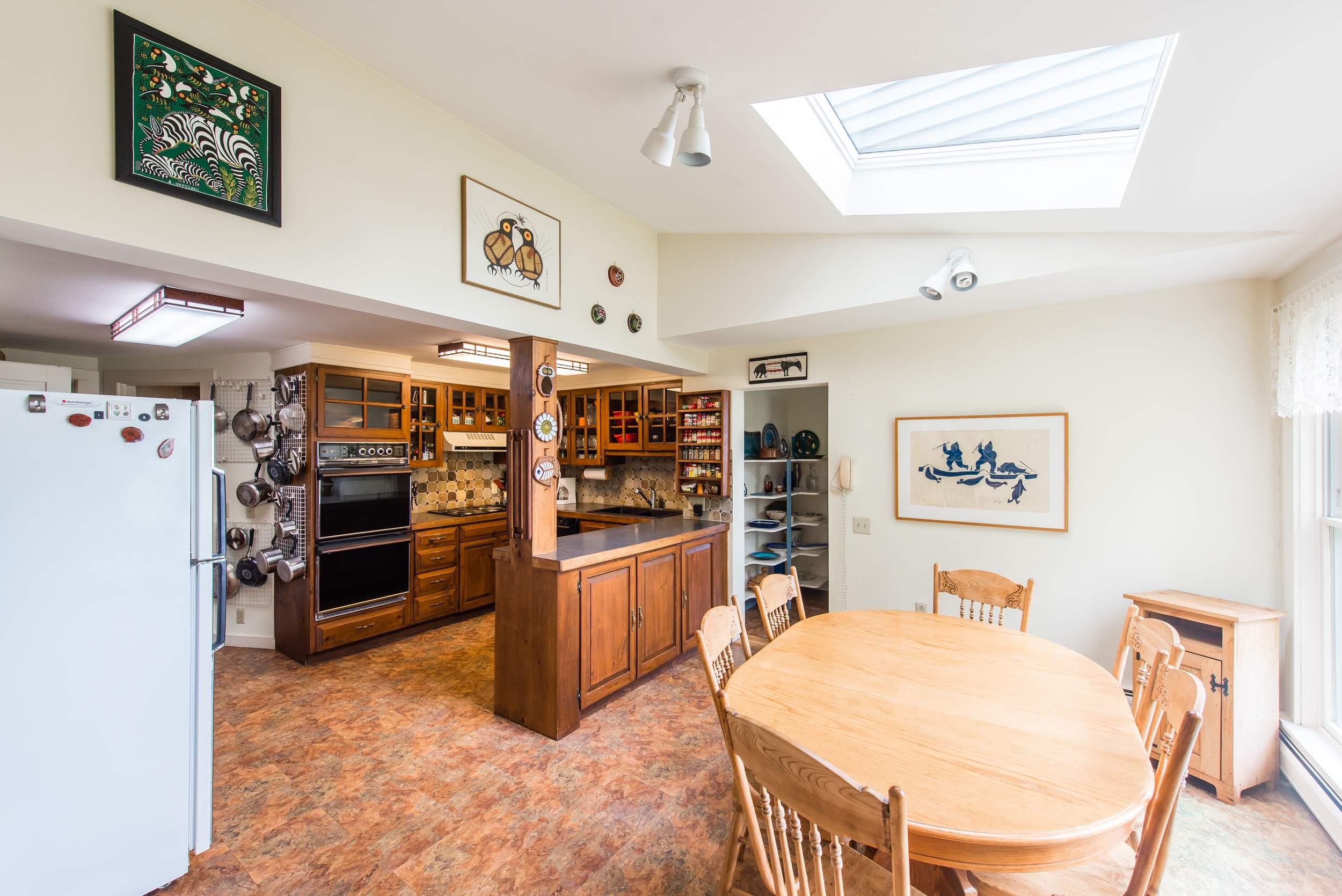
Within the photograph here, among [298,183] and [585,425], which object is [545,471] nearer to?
[298,183]

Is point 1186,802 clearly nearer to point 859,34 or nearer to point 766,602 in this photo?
point 766,602

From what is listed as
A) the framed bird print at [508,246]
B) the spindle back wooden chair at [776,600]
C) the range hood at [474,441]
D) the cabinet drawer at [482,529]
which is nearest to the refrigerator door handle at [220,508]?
the framed bird print at [508,246]

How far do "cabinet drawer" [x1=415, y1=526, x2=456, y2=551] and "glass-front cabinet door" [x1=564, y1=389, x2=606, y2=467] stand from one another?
4.65 ft

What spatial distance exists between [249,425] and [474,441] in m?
1.74

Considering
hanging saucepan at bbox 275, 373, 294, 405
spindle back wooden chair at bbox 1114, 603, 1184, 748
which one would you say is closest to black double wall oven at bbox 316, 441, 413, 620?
hanging saucepan at bbox 275, 373, 294, 405

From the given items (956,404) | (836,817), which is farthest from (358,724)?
(956,404)

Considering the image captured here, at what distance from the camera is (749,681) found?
1.70 meters

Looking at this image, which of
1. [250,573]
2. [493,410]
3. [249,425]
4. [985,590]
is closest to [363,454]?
[249,425]

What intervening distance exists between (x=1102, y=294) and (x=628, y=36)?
2865 millimetres

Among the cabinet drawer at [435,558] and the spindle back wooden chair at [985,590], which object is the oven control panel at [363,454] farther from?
the spindle back wooden chair at [985,590]

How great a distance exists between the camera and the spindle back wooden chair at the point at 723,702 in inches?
48.3

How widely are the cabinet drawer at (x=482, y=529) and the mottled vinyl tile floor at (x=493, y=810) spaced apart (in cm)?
168

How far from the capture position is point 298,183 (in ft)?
5.95

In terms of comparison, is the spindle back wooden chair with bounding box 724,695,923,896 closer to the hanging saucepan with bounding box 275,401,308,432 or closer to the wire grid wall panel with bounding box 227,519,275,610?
the hanging saucepan with bounding box 275,401,308,432
